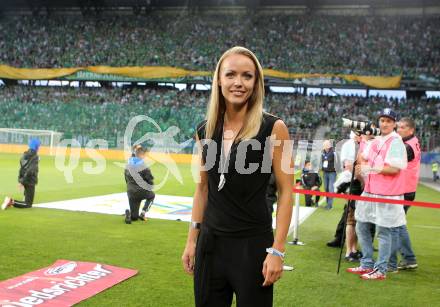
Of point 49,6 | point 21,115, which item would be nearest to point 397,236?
point 21,115

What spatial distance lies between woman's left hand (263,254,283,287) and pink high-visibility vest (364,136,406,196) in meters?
3.84

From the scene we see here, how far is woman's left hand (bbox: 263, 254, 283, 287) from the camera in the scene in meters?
2.47

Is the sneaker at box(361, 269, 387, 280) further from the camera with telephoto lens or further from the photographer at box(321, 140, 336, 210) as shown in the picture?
the photographer at box(321, 140, 336, 210)

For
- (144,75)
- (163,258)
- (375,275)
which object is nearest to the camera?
(375,275)

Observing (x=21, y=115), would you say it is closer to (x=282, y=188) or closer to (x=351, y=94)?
(x=351, y=94)

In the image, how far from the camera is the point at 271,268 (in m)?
2.47

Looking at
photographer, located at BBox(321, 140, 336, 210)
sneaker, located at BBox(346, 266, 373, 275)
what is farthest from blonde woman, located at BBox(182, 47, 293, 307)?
photographer, located at BBox(321, 140, 336, 210)

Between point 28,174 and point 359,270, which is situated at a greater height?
point 28,174

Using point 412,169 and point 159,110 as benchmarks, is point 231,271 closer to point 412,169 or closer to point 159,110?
point 412,169

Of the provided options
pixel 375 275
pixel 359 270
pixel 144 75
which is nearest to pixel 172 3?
pixel 144 75

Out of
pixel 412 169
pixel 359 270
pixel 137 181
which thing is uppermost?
pixel 412 169

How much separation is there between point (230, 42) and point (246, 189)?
135 feet

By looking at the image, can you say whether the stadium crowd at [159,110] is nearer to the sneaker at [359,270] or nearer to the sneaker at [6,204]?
the sneaker at [6,204]

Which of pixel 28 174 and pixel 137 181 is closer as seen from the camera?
pixel 137 181
